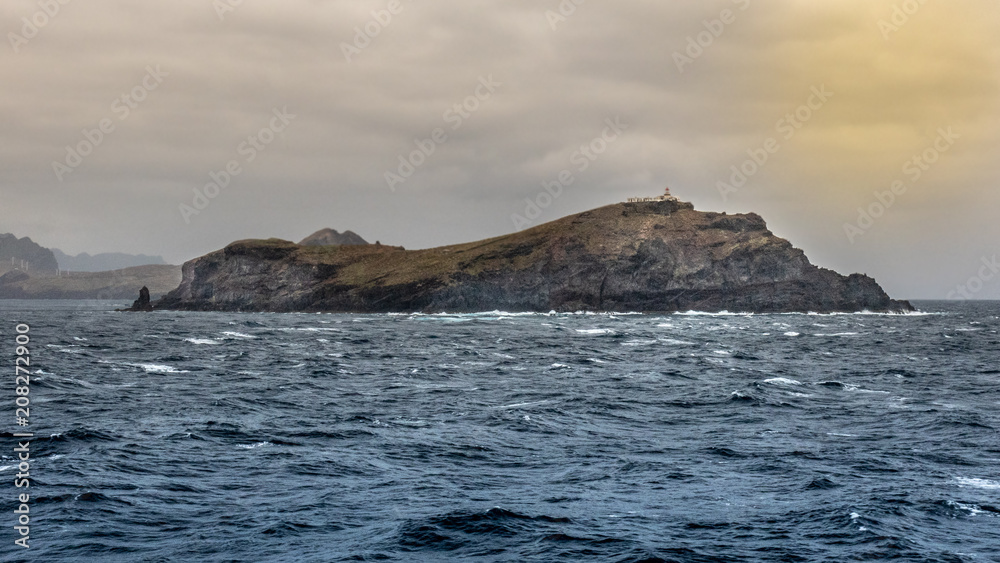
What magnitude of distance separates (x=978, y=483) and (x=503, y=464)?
50.6 feet

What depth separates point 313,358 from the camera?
68062 millimetres

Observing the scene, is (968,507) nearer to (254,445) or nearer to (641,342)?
(254,445)

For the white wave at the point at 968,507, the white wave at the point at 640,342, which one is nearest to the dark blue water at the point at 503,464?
the white wave at the point at 968,507

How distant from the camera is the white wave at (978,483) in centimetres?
2528

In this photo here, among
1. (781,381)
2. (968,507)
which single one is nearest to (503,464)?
(968,507)

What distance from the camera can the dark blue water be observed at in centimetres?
1978

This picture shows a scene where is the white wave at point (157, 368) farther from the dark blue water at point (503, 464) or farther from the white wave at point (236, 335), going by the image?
the white wave at point (236, 335)

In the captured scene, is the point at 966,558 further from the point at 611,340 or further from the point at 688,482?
the point at 611,340

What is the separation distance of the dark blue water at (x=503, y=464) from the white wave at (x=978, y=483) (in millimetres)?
145

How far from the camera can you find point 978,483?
2573 cm

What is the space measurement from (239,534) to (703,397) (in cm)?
3151

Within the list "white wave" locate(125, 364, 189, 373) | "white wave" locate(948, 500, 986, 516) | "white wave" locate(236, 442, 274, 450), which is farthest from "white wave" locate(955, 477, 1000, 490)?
"white wave" locate(125, 364, 189, 373)

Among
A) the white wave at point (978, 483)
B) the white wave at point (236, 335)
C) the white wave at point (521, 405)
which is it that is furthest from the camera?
the white wave at point (236, 335)

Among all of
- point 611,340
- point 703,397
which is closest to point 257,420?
point 703,397
